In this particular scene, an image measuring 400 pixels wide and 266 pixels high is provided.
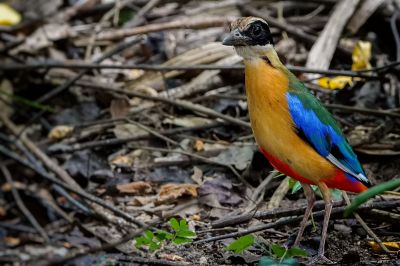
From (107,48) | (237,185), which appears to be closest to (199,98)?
(237,185)

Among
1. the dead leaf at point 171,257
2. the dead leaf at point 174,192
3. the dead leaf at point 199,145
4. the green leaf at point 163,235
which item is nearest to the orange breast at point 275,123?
the green leaf at point 163,235

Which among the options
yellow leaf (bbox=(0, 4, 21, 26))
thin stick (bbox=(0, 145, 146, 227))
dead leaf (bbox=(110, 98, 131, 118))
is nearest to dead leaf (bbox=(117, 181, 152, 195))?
thin stick (bbox=(0, 145, 146, 227))

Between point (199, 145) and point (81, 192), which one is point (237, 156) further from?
point (81, 192)

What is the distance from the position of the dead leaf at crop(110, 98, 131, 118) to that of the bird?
280 cm

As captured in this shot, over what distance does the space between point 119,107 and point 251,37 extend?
9.76 ft

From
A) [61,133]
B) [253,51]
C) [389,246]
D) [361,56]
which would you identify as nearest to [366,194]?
[253,51]

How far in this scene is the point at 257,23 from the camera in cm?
339

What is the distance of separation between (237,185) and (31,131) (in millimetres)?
2697

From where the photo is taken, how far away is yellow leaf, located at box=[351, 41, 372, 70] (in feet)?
20.0

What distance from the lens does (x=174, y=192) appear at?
476 cm

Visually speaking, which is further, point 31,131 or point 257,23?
point 31,131

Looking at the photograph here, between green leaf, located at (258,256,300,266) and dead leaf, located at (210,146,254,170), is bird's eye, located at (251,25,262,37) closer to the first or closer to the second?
green leaf, located at (258,256,300,266)

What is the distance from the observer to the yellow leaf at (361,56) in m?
6.10

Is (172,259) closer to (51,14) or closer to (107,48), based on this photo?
(107,48)
